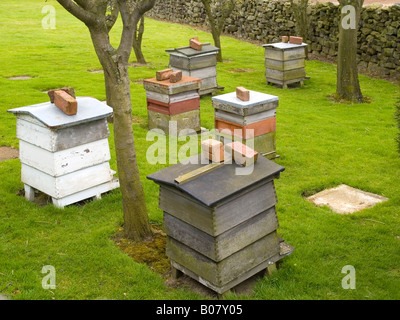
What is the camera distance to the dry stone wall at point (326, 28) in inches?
588

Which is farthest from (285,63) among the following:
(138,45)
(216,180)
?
(216,180)

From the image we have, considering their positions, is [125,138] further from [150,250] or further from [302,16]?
[302,16]

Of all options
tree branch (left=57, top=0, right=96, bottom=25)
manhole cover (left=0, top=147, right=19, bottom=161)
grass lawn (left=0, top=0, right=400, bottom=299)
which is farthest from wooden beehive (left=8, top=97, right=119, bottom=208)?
manhole cover (left=0, top=147, right=19, bottom=161)

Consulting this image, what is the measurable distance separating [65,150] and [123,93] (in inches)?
53.5

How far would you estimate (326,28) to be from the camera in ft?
57.6

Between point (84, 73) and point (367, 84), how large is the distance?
346 inches

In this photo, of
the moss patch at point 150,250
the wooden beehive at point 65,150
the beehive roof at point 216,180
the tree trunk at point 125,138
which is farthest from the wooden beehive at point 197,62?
the beehive roof at point 216,180

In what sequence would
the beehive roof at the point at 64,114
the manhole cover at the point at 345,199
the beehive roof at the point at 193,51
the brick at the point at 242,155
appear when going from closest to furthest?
the brick at the point at 242,155 < the beehive roof at the point at 64,114 < the manhole cover at the point at 345,199 < the beehive roof at the point at 193,51

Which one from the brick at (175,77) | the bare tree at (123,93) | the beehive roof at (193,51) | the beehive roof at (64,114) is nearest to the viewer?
the bare tree at (123,93)

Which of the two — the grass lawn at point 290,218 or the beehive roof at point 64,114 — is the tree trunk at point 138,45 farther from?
the beehive roof at point 64,114

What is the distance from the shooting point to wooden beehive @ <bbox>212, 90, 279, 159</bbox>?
805cm

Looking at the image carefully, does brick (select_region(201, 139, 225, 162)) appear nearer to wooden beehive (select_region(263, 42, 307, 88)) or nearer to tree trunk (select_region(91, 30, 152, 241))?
tree trunk (select_region(91, 30, 152, 241))

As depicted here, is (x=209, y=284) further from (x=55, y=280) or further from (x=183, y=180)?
(x=55, y=280)

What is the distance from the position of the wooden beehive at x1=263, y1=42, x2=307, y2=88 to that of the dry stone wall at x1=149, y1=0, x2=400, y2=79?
110 inches
